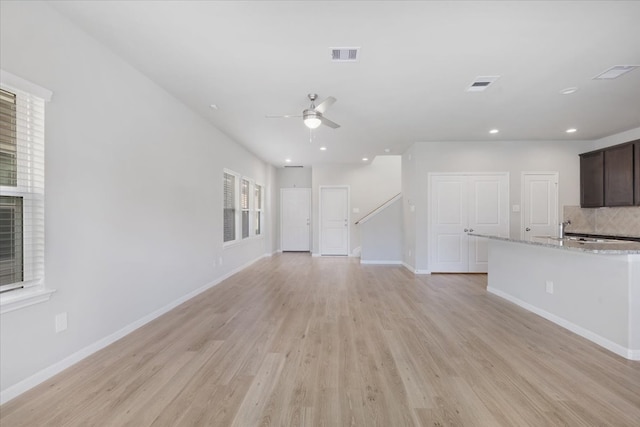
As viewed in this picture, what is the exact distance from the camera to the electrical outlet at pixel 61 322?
2136mm

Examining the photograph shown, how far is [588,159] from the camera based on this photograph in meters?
5.54

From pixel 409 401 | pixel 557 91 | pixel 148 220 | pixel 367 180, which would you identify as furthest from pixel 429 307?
pixel 367 180

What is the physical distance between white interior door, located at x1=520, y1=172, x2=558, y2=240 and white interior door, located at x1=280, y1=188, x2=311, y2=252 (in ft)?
18.1

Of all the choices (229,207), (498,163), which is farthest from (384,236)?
(229,207)

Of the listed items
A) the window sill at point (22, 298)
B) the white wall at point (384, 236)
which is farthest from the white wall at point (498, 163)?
the window sill at point (22, 298)

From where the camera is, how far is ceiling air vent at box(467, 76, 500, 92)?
3070mm

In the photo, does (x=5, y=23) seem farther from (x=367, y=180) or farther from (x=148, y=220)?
(x=367, y=180)

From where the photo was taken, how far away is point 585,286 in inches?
113

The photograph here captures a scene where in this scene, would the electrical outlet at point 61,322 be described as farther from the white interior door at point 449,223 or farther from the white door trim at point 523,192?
the white door trim at point 523,192

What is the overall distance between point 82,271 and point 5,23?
173cm

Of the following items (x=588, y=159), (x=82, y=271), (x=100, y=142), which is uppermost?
(x=588, y=159)

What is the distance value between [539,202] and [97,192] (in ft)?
23.0

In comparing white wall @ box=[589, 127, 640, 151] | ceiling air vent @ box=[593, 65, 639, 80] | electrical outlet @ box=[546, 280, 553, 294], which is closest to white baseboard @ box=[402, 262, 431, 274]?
electrical outlet @ box=[546, 280, 553, 294]

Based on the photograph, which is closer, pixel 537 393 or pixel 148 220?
pixel 537 393
